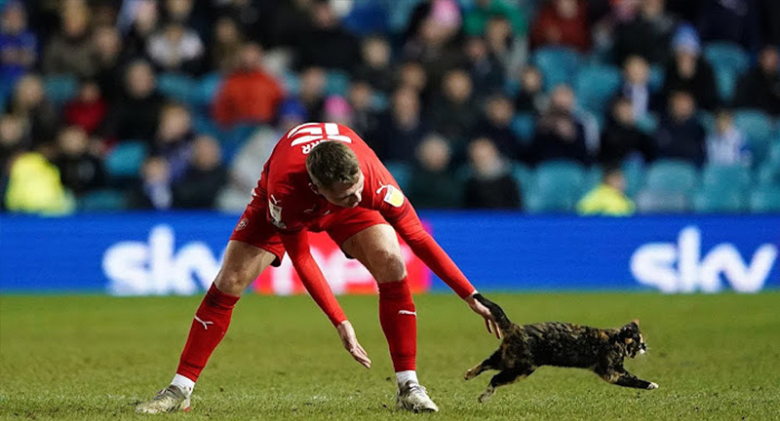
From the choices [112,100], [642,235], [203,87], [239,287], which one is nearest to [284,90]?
[203,87]

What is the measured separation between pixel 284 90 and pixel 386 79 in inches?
Answer: 53.4

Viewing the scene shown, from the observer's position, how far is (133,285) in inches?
578

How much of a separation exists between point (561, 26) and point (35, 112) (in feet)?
23.3

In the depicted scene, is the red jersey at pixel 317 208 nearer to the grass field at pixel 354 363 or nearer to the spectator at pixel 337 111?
the grass field at pixel 354 363

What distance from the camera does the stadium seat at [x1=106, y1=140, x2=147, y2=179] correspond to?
16.6 meters

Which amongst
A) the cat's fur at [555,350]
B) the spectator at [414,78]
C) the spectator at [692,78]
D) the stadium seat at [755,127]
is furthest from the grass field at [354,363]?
the spectator at [692,78]

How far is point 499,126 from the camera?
1648cm

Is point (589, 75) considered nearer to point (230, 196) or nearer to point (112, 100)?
point (230, 196)

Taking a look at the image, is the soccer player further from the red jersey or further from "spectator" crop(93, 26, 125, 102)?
"spectator" crop(93, 26, 125, 102)

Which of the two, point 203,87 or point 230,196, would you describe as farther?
point 203,87

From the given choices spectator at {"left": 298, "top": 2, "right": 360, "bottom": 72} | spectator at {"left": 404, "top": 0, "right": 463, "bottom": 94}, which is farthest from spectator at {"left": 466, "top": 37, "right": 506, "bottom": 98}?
spectator at {"left": 298, "top": 2, "right": 360, "bottom": 72}

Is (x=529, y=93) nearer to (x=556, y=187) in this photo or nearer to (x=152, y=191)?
(x=556, y=187)

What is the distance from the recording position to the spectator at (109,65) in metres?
17.0

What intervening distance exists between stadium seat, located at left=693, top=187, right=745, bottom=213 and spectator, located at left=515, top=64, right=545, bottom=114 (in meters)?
2.41
